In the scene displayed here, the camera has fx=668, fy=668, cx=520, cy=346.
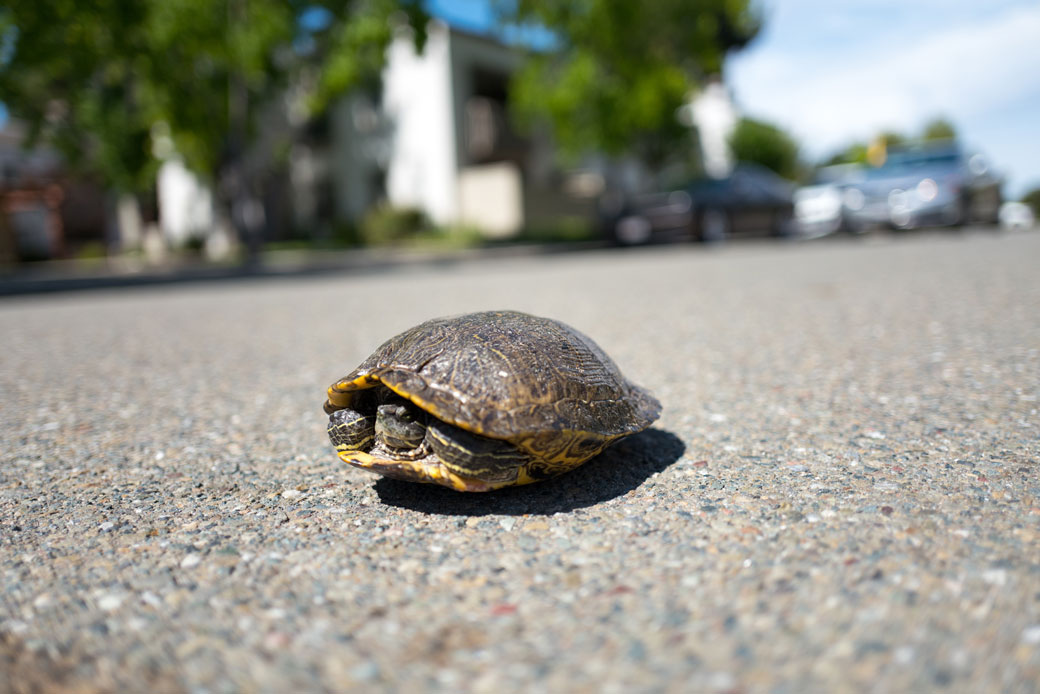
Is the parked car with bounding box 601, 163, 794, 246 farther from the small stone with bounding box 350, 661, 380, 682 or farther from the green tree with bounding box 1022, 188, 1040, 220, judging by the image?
the small stone with bounding box 350, 661, 380, 682

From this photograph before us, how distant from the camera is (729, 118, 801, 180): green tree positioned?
159 ft

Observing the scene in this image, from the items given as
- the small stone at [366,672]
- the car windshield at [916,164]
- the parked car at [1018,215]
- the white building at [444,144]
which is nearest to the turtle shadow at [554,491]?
the small stone at [366,672]

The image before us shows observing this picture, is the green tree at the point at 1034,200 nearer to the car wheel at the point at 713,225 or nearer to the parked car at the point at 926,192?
the parked car at the point at 926,192

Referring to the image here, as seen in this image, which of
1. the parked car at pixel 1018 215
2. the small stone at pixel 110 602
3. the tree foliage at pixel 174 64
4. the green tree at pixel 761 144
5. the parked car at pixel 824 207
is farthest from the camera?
the green tree at pixel 761 144

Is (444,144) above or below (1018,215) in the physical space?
above

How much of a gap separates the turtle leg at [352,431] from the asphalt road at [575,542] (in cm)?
22

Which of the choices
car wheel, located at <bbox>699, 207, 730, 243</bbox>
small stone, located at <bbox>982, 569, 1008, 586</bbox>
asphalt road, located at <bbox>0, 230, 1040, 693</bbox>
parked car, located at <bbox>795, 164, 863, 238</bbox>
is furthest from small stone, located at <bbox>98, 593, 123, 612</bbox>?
car wheel, located at <bbox>699, 207, 730, 243</bbox>

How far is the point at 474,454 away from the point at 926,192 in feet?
48.3

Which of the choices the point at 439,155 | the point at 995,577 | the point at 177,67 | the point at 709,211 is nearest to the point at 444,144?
the point at 439,155

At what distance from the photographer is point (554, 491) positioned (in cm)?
244

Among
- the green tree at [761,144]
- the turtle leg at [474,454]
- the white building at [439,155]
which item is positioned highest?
the green tree at [761,144]

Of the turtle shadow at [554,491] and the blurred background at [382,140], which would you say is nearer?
the turtle shadow at [554,491]

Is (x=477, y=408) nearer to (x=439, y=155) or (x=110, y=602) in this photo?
(x=110, y=602)

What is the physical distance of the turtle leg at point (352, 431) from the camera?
7.62 ft
